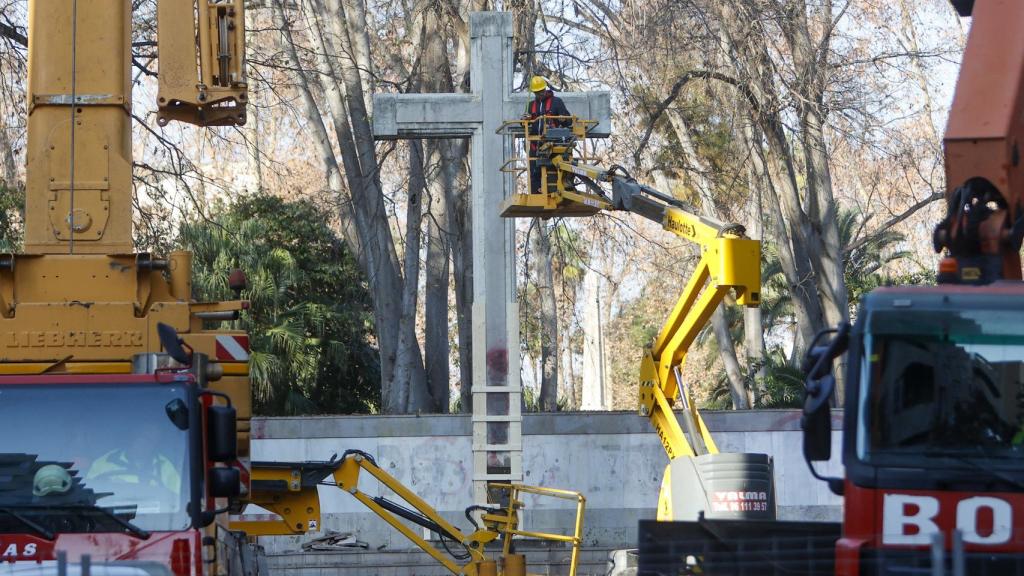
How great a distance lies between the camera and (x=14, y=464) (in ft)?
28.4

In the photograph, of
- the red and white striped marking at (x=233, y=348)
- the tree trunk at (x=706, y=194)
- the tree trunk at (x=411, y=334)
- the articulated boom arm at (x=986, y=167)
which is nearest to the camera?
the articulated boom arm at (x=986, y=167)

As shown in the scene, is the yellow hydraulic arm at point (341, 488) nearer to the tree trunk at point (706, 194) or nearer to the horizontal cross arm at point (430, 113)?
the horizontal cross arm at point (430, 113)

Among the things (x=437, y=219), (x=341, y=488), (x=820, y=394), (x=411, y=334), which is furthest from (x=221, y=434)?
(x=437, y=219)

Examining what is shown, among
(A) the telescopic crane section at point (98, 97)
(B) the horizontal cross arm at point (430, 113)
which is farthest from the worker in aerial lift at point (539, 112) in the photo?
(A) the telescopic crane section at point (98, 97)

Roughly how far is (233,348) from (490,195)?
25.1 feet

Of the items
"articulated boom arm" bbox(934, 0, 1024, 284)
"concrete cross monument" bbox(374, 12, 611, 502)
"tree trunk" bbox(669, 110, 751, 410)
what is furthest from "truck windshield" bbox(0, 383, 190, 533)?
"tree trunk" bbox(669, 110, 751, 410)

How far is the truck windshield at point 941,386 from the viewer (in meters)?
8.09

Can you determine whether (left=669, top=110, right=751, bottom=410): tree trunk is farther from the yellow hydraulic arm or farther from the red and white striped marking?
the red and white striped marking

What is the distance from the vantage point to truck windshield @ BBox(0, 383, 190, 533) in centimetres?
856

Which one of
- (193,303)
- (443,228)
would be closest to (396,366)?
(443,228)

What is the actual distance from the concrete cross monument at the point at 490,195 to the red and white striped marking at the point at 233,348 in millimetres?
7184

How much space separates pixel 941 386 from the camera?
8.17 meters

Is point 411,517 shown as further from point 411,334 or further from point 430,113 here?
point 411,334

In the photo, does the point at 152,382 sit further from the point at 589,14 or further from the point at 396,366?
the point at 589,14
